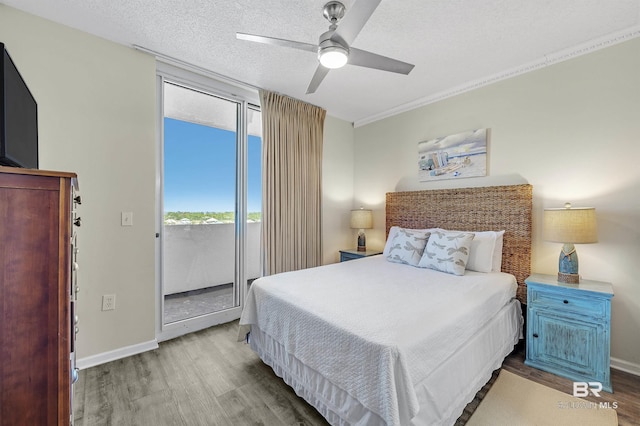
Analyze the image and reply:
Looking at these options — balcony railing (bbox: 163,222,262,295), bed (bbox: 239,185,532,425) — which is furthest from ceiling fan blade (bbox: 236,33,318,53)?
balcony railing (bbox: 163,222,262,295)

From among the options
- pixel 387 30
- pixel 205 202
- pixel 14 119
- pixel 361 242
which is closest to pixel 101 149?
pixel 205 202

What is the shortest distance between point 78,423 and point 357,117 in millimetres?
4235

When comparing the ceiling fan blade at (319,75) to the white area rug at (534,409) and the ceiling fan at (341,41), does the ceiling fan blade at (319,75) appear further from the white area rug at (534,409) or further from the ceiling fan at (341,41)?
the white area rug at (534,409)

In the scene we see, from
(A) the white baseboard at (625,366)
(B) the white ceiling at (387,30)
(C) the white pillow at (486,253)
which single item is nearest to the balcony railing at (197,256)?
(B) the white ceiling at (387,30)

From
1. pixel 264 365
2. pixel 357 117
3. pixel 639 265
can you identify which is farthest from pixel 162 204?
pixel 639 265

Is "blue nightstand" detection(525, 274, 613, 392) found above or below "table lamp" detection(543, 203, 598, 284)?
below

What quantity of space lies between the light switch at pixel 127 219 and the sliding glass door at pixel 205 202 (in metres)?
0.30

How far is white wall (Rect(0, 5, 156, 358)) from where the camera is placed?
81.5 inches

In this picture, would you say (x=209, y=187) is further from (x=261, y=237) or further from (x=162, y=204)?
(x=261, y=237)

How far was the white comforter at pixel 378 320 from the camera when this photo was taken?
1276 millimetres

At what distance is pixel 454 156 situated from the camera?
3146 mm

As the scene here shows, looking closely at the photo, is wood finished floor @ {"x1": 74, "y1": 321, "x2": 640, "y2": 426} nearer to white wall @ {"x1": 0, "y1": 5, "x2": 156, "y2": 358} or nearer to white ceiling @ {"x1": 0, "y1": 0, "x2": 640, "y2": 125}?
white wall @ {"x1": 0, "y1": 5, "x2": 156, "y2": 358}

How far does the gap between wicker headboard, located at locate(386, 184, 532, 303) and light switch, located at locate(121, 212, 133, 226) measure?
2.97 meters

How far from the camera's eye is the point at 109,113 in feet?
7.68
